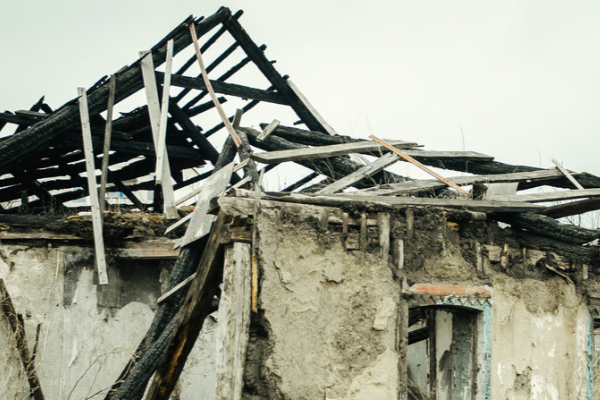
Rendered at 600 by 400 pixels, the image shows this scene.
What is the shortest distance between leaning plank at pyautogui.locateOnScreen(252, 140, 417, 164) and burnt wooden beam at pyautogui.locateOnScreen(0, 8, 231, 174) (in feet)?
7.92

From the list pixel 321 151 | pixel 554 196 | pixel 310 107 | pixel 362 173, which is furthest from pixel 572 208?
pixel 310 107

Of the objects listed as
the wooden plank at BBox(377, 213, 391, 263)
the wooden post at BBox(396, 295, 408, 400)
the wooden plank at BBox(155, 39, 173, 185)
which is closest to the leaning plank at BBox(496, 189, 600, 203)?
the wooden plank at BBox(377, 213, 391, 263)

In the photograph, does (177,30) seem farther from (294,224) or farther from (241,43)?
(294,224)

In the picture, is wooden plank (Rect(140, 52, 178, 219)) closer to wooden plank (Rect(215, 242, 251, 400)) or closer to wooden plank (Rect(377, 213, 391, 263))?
wooden plank (Rect(215, 242, 251, 400))

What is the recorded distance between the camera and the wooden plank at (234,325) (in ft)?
14.0

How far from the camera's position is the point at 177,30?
7.65m

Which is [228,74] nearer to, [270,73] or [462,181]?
[270,73]

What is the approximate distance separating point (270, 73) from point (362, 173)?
3171mm

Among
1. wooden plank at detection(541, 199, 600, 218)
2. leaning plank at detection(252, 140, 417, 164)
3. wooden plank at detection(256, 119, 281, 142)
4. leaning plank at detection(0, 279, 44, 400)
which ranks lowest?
leaning plank at detection(0, 279, 44, 400)

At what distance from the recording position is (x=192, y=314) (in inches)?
193

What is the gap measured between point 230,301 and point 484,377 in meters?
2.60

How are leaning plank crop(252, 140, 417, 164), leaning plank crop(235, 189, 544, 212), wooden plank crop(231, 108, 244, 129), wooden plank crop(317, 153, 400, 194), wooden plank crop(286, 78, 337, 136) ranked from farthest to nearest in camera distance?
wooden plank crop(286, 78, 337, 136), wooden plank crop(231, 108, 244, 129), wooden plank crop(317, 153, 400, 194), leaning plank crop(252, 140, 417, 164), leaning plank crop(235, 189, 544, 212)

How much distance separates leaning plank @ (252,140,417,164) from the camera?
5.91 m

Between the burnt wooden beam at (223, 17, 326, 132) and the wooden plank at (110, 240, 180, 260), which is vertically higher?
the burnt wooden beam at (223, 17, 326, 132)
